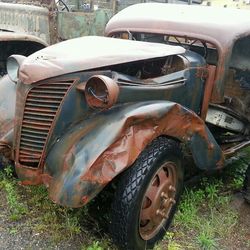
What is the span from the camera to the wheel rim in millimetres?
2605

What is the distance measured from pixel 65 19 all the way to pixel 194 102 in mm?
3061

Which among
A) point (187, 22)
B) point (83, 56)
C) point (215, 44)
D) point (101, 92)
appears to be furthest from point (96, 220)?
point (187, 22)

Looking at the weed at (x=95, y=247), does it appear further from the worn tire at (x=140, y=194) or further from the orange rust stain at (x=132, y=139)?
the orange rust stain at (x=132, y=139)

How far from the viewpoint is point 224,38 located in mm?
3145

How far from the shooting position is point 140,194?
239 centimetres

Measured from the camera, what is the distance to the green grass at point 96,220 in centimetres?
276

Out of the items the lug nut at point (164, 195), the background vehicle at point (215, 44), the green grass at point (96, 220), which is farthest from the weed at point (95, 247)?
the background vehicle at point (215, 44)

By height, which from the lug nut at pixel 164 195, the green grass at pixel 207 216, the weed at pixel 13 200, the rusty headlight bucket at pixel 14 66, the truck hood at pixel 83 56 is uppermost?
the truck hood at pixel 83 56

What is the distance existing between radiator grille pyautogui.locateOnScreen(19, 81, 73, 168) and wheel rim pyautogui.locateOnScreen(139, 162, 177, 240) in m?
0.71

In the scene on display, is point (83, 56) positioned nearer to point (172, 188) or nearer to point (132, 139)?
point (132, 139)

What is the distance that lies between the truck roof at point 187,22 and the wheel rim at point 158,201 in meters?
1.10

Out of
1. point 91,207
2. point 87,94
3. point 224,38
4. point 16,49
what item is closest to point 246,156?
point 224,38

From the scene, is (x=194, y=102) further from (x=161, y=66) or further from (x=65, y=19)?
(x=65, y=19)

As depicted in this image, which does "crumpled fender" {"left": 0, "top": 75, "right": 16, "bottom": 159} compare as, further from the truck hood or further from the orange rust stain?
the orange rust stain
